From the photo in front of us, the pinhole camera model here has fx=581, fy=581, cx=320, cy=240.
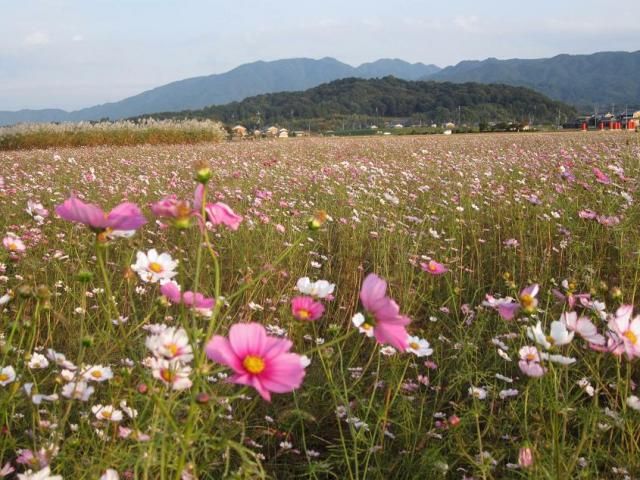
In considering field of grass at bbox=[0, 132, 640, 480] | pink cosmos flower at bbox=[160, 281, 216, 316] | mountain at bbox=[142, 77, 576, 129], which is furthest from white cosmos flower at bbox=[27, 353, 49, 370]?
mountain at bbox=[142, 77, 576, 129]

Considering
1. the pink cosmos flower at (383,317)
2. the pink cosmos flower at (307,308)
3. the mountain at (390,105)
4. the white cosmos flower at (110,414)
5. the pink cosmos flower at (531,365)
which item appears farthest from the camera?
the mountain at (390,105)

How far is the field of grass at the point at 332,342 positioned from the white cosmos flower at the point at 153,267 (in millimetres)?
51

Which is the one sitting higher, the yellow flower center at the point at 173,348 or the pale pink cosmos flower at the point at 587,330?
the yellow flower center at the point at 173,348

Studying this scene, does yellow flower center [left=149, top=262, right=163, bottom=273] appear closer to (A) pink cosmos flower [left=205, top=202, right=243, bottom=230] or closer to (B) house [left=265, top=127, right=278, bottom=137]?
(A) pink cosmos flower [left=205, top=202, right=243, bottom=230]

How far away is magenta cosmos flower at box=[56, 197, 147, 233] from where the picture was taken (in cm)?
74

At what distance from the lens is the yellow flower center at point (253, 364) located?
657mm

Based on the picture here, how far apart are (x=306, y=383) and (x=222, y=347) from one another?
1083 millimetres

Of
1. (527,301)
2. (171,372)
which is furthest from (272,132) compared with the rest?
(171,372)

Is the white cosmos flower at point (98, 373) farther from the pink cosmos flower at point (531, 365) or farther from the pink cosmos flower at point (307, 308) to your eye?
the pink cosmos flower at point (531, 365)

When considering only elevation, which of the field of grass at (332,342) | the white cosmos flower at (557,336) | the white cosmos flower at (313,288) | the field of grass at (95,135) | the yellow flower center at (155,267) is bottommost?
the field of grass at (332,342)

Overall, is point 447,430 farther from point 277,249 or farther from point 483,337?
point 277,249

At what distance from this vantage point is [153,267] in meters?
1.06

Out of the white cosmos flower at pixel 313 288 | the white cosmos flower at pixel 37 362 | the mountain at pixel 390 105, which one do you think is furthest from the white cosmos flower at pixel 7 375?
the mountain at pixel 390 105

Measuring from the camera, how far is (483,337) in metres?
2.01
